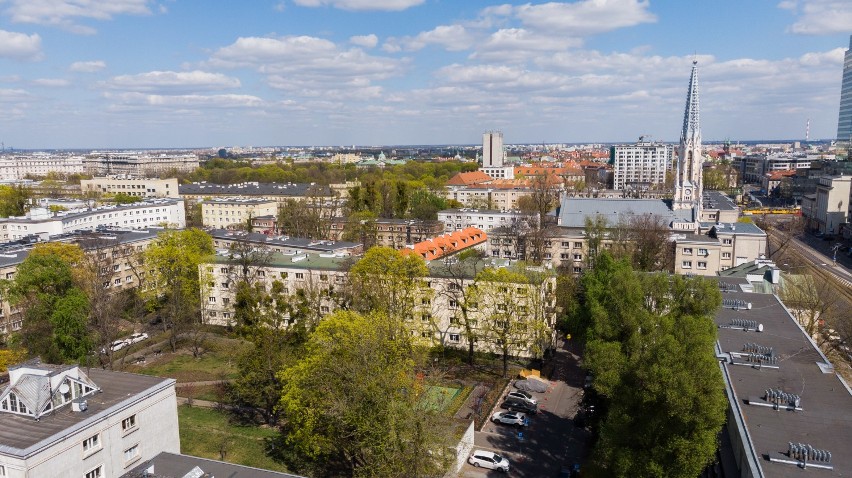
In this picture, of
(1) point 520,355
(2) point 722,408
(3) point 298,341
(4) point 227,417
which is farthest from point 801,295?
(4) point 227,417

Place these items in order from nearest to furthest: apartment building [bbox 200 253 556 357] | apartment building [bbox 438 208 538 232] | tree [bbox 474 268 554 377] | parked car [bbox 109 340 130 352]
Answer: tree [bbox 474 268 554 377] < apartment building [bbox 200 253 556 357] < parked car [bbox 109 340 130 352] < apartment building [bbox 438 208 538 232]

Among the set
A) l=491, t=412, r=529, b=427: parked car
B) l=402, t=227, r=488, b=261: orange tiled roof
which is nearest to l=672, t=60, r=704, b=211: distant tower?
l=402, t=227, r=488, b=261: orange tiled roof

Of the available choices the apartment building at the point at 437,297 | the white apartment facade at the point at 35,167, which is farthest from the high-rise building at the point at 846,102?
the white apartment facade at the point at 35,167

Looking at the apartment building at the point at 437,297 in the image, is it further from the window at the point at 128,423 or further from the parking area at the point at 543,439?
the window at the point at 128,423

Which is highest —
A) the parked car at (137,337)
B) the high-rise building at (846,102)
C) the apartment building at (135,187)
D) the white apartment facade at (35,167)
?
the high-rise building at (846,102)

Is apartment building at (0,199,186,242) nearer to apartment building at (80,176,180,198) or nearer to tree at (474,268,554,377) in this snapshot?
apartment building at (80,176,180,198)

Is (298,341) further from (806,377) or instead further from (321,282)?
(806,377)
